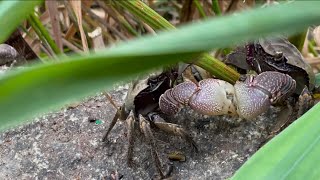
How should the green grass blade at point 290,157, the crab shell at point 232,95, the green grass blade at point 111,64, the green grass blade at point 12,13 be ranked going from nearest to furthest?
the green grass blade at point 111,64 < the green grass blade at point 12,13 < the green grass blade at point 290,157 < the crab shell at point 232,95

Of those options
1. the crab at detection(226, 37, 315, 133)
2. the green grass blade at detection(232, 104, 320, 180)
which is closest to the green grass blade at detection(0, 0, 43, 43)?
the green grass blade at detection(232, 104, 320, 180)

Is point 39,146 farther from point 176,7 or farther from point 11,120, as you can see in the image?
point 176,7

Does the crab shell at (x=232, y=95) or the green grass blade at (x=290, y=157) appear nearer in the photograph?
the green grass blade at (x=290, y=157)

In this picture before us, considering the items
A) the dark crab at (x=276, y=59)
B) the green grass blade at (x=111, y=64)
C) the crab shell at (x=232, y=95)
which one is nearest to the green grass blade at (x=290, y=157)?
the green grass blade at (x=111, y=64)

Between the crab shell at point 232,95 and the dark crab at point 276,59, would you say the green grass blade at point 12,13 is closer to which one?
the crab shell at point 232,95

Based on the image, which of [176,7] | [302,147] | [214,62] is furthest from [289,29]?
[176,7]

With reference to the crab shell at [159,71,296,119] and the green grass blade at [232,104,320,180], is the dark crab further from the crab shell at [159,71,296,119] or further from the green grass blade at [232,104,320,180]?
the green grass blade at [232,104,320,180]
